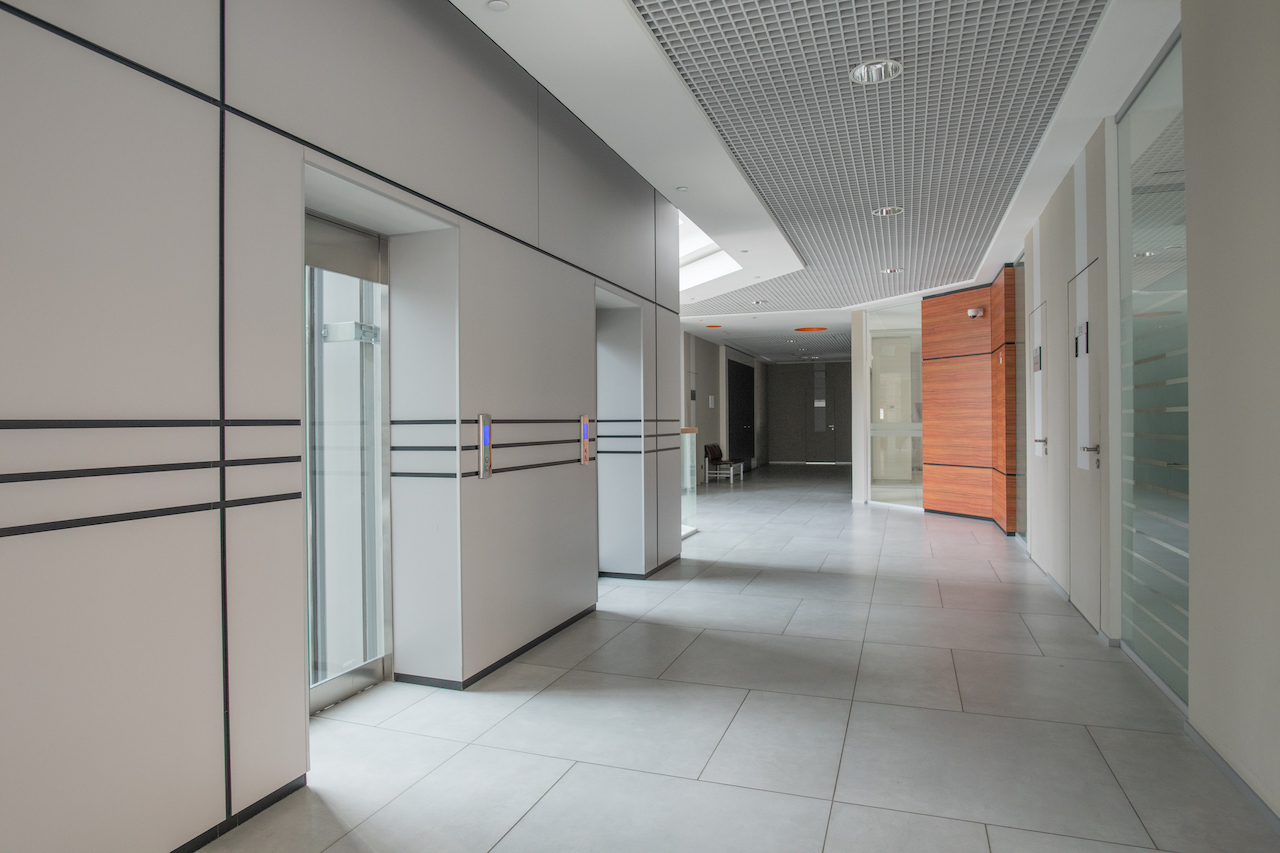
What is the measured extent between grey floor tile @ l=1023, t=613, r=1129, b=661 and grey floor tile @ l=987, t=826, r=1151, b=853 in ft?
6.90

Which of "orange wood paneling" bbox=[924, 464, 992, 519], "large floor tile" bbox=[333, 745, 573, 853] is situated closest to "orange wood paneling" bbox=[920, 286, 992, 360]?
"orange wood paneling" bbox=[924, 464, 992, 519]

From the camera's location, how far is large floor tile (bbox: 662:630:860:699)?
370 cm

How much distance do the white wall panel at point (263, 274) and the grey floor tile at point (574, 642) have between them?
7.09ft

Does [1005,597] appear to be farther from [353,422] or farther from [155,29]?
[155,29]

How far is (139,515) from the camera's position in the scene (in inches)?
82.2

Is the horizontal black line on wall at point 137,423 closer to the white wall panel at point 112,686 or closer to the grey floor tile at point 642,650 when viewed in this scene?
the white wall panel at point 112,686

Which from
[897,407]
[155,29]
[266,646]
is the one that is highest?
[155,29]

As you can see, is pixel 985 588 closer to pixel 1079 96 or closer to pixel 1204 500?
pixel 1204 500

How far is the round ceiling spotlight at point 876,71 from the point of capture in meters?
3.65

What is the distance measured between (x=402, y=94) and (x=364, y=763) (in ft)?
9.35

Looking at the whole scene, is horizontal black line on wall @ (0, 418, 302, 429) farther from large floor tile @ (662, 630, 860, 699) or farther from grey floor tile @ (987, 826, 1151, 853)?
grey floor tile @ (987, 826, 1151, 853)

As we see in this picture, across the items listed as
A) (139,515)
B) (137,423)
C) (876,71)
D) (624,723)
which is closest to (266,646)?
(139,515)

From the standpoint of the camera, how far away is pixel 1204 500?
2.88m

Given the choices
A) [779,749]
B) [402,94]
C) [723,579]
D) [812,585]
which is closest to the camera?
[779,749]
